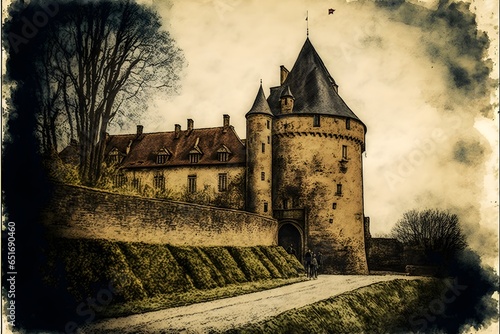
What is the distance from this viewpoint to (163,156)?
2027 cm

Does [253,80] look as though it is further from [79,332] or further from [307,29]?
[79,332]

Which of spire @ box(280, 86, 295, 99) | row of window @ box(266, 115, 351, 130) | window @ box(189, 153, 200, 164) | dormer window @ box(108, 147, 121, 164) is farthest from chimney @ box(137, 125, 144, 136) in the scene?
spire @ box(280, 86, 295, 99)

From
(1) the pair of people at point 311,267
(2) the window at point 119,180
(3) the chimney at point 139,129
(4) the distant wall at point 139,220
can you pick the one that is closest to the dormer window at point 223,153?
(4) the distant wall at point 139,220

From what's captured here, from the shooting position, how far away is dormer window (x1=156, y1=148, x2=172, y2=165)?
1997cm

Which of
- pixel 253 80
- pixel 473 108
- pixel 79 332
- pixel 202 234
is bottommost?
pixel 79 332

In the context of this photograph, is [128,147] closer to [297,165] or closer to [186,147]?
[186,147]

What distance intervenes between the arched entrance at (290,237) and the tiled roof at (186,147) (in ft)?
9.43

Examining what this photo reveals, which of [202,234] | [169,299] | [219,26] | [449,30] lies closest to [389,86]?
[449,30]

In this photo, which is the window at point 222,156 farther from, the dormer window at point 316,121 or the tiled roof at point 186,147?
the dormer window at point 316,121

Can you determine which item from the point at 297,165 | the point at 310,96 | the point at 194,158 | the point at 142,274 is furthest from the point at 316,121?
the point at 142,274

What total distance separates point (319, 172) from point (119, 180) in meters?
8.95

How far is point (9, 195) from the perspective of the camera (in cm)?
1132

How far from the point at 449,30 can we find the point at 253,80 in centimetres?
445

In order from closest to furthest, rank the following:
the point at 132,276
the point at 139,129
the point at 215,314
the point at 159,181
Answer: the point at 215,314
the point at 132,276
the point at 139,129
the point at 159,181
